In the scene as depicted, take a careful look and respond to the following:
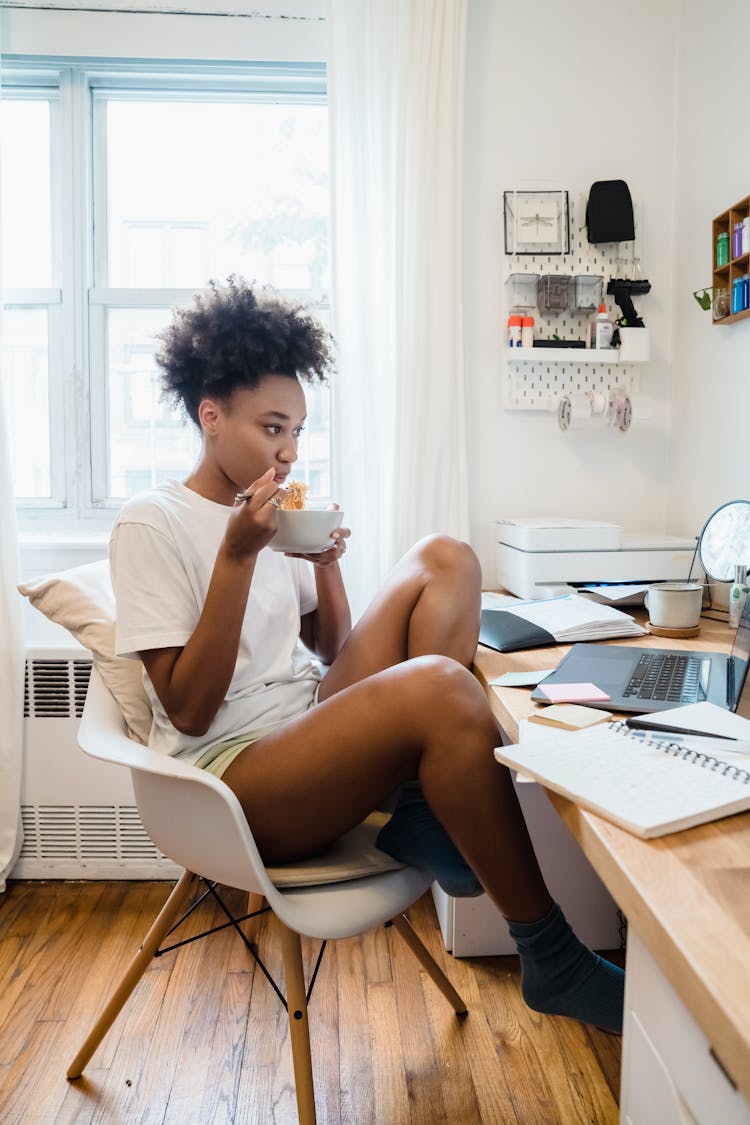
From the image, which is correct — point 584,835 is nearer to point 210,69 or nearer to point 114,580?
point 114,580

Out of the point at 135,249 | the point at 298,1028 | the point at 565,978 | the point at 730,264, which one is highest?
the point at 135,249

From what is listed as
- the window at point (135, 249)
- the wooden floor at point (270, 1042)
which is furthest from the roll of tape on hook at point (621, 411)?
the wooden floor at point (270, 1042)

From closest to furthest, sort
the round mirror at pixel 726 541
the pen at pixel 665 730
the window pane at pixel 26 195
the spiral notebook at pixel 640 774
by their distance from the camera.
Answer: the spiral notebook at pixel 640 774 < the pen at pixel 665 730 < the round mirror at pixel 726 541 < the window pane at pixel 26 195

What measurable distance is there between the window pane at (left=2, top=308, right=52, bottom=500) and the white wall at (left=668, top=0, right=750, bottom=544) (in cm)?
168

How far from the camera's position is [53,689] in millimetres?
2119

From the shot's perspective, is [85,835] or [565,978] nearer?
[565,978]

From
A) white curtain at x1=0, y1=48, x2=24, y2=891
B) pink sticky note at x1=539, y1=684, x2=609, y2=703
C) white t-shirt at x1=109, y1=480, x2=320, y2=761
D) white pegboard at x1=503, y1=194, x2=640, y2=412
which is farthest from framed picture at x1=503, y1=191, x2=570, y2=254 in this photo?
pink sticky note at x1=539, y1=684, x2=609, y2=703

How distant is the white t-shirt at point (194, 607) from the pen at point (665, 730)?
583mm

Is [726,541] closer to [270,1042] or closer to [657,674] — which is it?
[657,674]

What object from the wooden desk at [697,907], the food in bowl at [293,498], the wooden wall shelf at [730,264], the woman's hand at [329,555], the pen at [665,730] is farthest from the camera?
the wooden wall shelf at [730,264]

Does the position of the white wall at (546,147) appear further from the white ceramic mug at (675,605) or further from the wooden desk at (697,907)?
the wooden desk at (697,907)

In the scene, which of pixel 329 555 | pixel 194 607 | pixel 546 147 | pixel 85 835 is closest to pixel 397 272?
pixel 546 147

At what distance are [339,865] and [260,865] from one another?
0.16m

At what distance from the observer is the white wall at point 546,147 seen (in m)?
2.23
